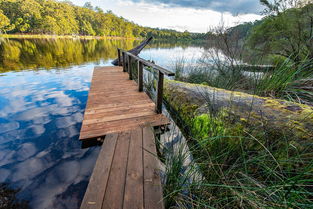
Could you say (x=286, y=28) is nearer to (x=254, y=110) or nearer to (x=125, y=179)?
(x=254, y=110)

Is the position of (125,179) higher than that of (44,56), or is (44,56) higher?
(44,56)

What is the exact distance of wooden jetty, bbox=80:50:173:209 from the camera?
126 cm

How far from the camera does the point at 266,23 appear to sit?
8.77 m

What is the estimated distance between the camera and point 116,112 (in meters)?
2.95

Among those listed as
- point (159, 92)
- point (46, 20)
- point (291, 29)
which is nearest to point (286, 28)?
point (291, 29)

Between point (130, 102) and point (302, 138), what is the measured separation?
9.75 feet

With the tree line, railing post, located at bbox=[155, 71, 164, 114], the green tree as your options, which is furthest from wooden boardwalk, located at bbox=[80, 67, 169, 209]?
the green tree

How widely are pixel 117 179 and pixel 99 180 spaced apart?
0.18 metres

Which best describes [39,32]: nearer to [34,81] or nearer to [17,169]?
[34,81]

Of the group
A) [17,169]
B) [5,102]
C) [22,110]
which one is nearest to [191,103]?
[17,169]

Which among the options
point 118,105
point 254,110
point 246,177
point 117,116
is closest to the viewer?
point 246,177

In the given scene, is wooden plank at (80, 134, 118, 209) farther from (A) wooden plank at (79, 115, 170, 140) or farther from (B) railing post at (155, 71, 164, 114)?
(B) railing post at (155, 71, 164, 114)

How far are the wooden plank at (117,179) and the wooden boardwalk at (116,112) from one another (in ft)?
1.65

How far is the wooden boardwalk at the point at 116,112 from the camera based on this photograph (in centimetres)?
242
